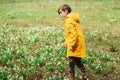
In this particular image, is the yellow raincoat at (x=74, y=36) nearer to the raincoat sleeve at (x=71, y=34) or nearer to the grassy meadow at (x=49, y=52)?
the raincoat sleeve at (x=71, y=34)

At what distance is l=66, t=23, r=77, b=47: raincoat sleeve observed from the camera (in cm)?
1066

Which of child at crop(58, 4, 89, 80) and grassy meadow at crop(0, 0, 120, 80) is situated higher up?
child at crop(58, 4, 89, 80)

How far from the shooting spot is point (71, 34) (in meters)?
10.7

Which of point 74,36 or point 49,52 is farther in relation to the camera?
point 49,52

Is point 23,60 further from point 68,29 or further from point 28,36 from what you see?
point 28,36

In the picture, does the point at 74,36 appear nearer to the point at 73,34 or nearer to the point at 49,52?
the point at 73,34

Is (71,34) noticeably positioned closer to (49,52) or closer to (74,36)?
(74,36)

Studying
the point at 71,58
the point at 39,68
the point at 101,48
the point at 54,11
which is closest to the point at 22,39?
the point at 101,48

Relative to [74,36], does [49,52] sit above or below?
below

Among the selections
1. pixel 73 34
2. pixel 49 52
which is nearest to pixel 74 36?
pixel 73 34

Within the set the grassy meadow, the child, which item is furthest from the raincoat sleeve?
the grassy meadow

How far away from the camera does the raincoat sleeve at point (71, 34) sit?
1066 cm

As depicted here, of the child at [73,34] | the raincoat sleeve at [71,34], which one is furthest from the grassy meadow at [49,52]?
the raincoat sleeve at [71,34]

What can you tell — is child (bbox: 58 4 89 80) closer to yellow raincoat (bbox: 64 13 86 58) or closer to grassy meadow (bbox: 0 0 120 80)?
yellow raincoat (bbox: 64 13 86 58)
